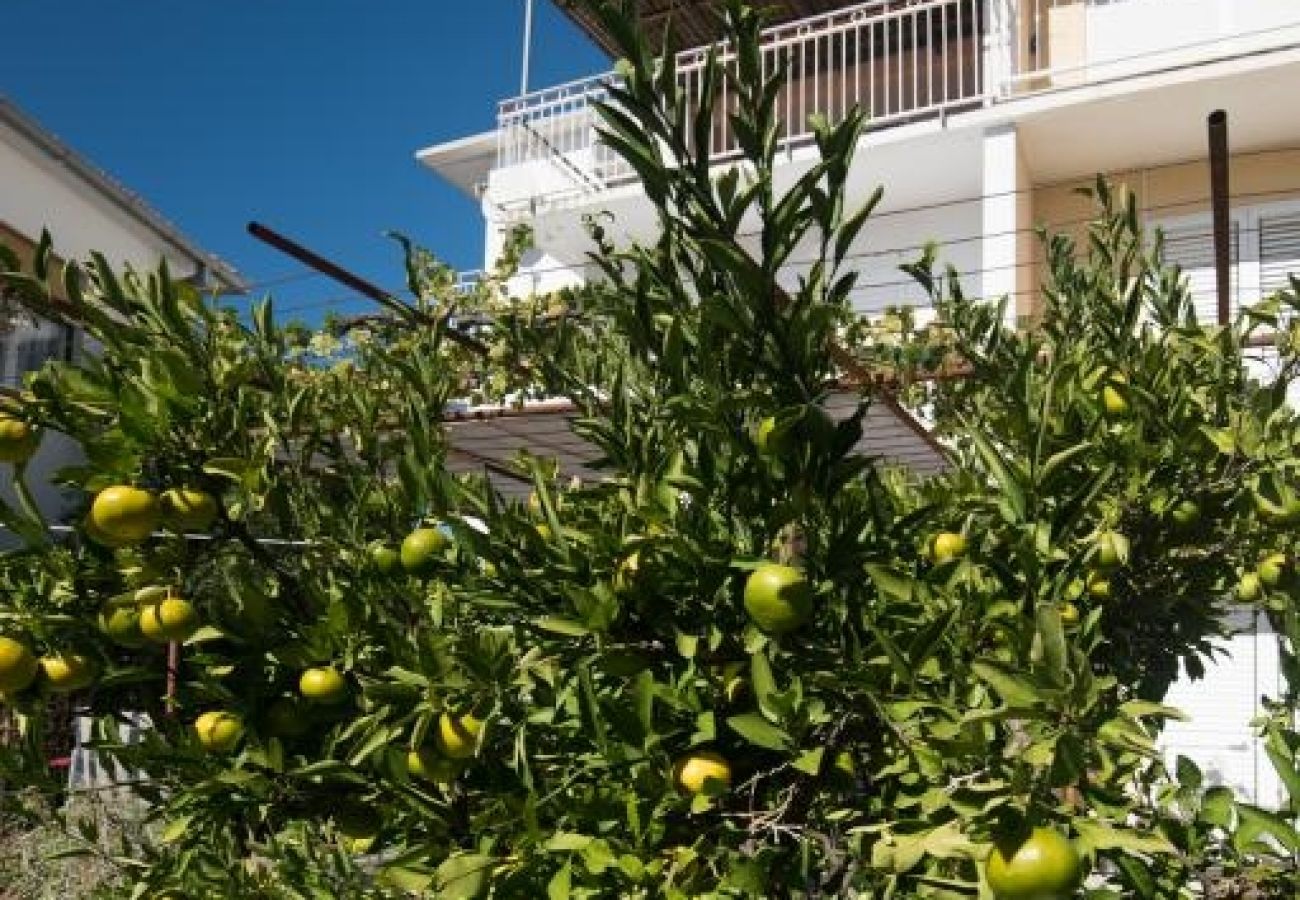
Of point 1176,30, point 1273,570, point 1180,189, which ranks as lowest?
point 1273,570

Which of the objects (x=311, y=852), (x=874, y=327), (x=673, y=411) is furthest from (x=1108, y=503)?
(x=874, y=327)

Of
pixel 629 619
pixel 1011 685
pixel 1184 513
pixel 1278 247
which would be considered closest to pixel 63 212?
pixel 1278 247

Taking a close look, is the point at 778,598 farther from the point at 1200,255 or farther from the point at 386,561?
the point at 1200,255

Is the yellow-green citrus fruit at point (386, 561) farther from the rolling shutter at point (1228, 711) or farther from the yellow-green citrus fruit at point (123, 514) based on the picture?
the rolling shutter at point (1228, 711)

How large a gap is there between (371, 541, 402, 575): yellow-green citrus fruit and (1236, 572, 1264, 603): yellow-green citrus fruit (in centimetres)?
198

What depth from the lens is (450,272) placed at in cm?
577

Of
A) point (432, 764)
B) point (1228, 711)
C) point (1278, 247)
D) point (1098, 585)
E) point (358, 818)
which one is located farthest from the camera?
point (1278, 247)

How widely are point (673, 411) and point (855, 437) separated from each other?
209 millimetres

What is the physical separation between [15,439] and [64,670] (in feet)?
1.21

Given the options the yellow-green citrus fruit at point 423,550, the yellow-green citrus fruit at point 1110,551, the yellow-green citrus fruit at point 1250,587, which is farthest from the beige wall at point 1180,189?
the yellow-green citrus fruit at point 423,550

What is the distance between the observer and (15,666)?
156cm

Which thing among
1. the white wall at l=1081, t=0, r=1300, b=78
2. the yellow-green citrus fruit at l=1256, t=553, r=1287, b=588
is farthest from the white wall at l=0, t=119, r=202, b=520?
the yellow-green citrus fruit at l=1256, t=553, r=1287, b=588

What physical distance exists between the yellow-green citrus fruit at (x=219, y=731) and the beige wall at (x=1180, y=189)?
7.48m

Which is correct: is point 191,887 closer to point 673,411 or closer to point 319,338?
point 673,411
